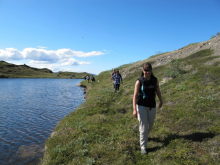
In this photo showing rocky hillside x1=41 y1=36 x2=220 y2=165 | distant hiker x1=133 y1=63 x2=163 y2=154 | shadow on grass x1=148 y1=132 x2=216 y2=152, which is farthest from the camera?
shadow on grass x1=148 y1=132 x2=216 y2=152

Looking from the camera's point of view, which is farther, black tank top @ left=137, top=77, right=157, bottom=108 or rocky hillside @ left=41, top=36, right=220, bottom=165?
black tank top @ left=137, top=77, right=157, bottom=108

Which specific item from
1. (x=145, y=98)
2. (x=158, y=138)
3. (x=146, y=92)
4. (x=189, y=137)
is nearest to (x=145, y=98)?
(x=145, y=98)

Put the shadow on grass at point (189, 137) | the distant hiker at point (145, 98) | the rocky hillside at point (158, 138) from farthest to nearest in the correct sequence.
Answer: the shadow on grass at point (189, 137) < the distant hiker at point (145, 98) < the rocky hillside at point (158, 138)

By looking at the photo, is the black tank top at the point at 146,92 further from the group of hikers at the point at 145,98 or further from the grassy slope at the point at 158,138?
the grassy slope at the point at 158,138

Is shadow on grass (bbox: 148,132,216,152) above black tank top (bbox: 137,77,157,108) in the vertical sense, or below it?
below

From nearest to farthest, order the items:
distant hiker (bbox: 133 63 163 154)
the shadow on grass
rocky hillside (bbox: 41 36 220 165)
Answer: rocky hillside (bbox: 41 36 220 165)
distant hiker (bbox: 133 63 163 154)
the shadow on grass

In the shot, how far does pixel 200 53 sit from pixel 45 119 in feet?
79.5

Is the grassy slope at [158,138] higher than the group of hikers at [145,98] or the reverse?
the reverse

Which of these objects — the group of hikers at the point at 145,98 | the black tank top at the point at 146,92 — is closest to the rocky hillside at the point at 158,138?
the group of hikers at the point at 145,98

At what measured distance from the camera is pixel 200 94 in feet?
37.2

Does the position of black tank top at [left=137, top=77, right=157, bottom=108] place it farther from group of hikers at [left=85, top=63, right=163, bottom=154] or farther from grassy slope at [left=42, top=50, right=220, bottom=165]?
grassy slope at [left=42, top=50, right=220, bottom=165]

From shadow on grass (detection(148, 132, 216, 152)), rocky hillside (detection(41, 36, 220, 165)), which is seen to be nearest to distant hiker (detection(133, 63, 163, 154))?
rocky hillside (detection(41, 36, 220, 165))

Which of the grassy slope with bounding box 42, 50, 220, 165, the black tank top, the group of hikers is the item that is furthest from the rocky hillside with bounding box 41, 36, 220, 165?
the black tank top

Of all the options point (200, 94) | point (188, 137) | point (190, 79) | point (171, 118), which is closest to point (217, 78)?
point (190, 79)
